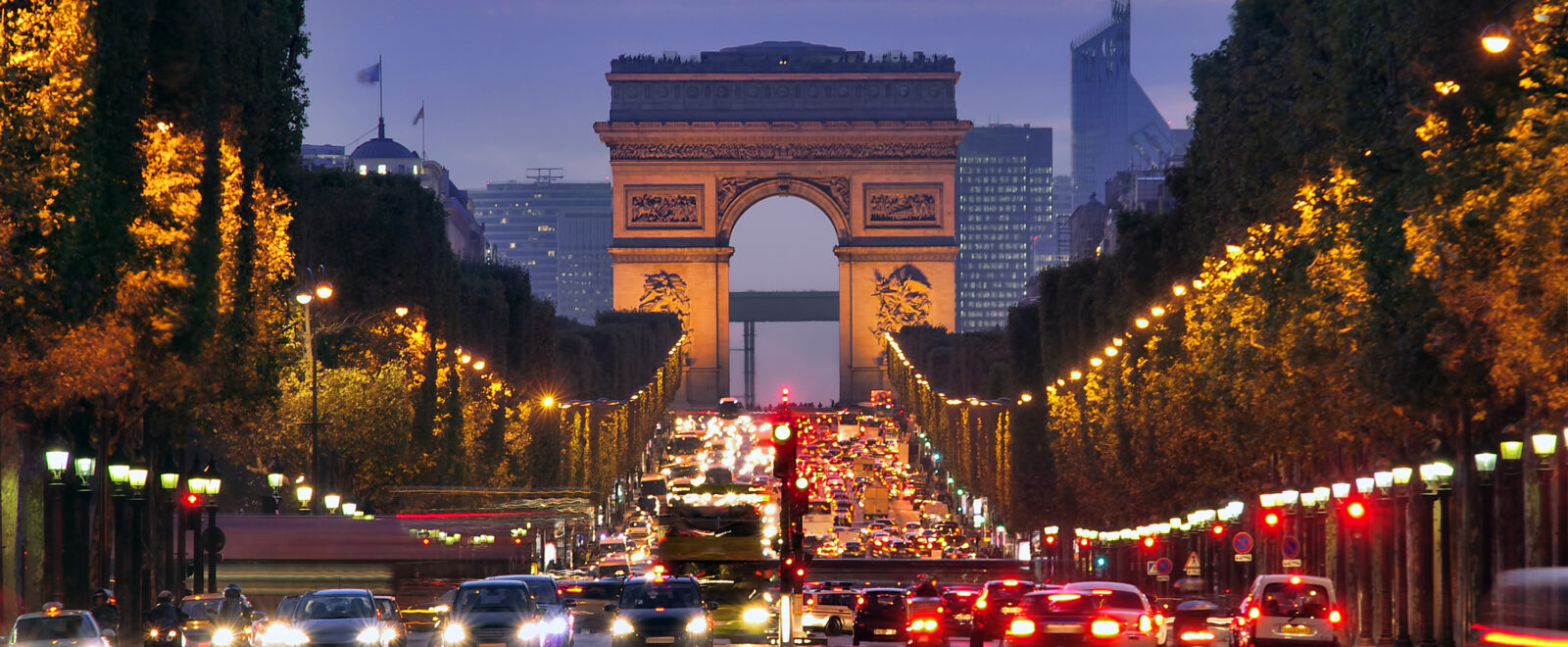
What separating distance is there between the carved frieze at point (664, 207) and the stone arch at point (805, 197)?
1.82 metres

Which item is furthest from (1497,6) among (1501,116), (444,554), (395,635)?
(444,554)

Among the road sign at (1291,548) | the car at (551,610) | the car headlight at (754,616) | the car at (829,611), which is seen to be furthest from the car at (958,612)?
the car at (551,610)

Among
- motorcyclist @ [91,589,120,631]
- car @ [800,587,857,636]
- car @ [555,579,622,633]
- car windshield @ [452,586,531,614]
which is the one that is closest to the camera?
car windshield @ [452,586,531,614]

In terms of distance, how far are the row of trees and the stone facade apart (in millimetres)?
93320

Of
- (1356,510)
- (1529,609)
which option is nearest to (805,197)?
(1356,510)

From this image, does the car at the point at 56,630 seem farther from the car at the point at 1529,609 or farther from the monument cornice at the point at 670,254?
the monument cornice at the point at 670,254

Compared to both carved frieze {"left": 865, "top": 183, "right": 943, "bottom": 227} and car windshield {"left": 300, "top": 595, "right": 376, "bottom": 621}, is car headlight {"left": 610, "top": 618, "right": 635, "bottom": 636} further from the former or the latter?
carved frieze {"left": 865, "top": 183, "right": 943, "bottom": 227}

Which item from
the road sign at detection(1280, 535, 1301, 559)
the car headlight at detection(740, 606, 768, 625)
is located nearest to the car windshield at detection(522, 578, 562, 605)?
the car headlight at detection(740, 606, 768, 625)

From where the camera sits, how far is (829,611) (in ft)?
166

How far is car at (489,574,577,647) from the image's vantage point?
30.5 m

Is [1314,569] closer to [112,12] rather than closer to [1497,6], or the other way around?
[1497,6]

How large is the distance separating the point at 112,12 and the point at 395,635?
1098 cm

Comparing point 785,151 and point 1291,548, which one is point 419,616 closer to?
point 1291,548

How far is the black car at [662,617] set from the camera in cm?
3122
